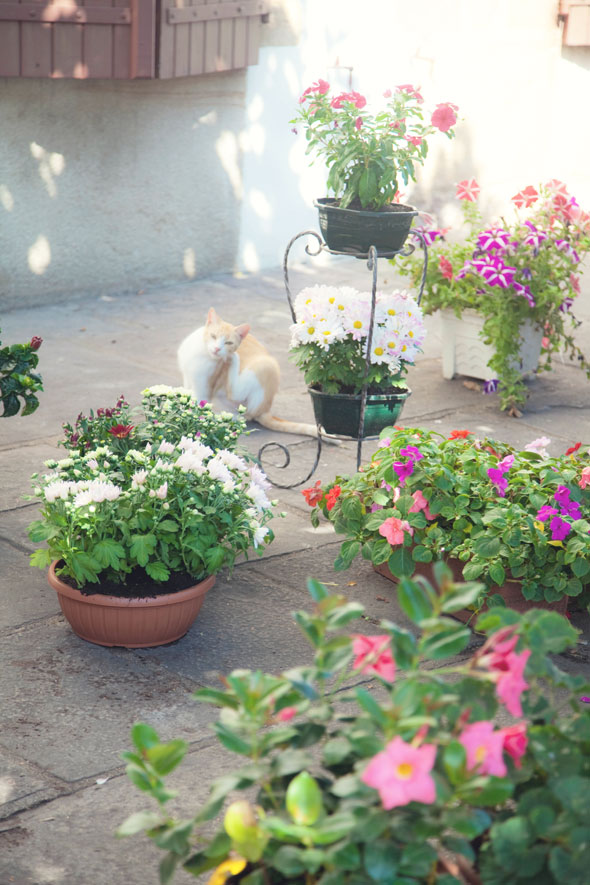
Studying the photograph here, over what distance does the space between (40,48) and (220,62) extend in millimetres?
1612

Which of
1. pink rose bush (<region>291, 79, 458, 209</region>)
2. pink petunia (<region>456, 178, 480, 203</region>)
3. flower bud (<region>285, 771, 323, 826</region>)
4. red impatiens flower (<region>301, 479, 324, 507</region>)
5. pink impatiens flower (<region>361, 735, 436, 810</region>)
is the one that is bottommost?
red impatiens flower (<region>301, 479, 324, 507</region>)

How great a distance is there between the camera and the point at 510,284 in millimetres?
6477

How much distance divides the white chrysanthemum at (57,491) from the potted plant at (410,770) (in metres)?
1.91

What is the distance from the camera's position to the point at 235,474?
3918 millimetres

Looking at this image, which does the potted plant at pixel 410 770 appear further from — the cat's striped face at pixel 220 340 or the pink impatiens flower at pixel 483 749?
the cat's striped face at pixel 220 340

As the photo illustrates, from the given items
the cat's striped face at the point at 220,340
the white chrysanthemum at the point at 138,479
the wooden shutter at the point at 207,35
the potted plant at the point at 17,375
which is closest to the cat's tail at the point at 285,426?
the cat's striped face at the point at 220,340

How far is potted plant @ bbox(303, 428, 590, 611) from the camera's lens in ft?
12.7

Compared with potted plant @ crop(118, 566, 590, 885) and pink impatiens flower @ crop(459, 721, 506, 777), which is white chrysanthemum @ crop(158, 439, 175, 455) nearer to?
potted plant @ crop(118, 566, 590, 885)

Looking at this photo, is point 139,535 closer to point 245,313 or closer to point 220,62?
point 245,313

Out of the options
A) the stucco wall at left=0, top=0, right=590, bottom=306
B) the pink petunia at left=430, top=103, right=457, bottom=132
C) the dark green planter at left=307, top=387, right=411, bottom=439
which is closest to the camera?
the dark green planter at left=307, top=387, right=411, bottom=439

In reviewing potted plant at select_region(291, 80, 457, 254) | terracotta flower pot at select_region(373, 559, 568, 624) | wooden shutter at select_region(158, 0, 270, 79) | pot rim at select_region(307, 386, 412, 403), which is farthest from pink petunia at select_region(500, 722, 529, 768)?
wooden shutter at select_region(158, 0, 270, 79)

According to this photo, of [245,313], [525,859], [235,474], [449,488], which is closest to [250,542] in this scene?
[235,474]

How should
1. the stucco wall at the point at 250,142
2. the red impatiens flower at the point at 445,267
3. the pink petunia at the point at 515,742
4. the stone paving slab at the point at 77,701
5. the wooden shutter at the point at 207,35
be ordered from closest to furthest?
the pink petunia at the point at 515,742
the stone paving slab at the point at 77,701
the red impatiens flower at the point at 445,267
the wooden shutter at the point at 207,35
the stucco wall at the point at 250,142

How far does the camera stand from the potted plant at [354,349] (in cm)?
488
